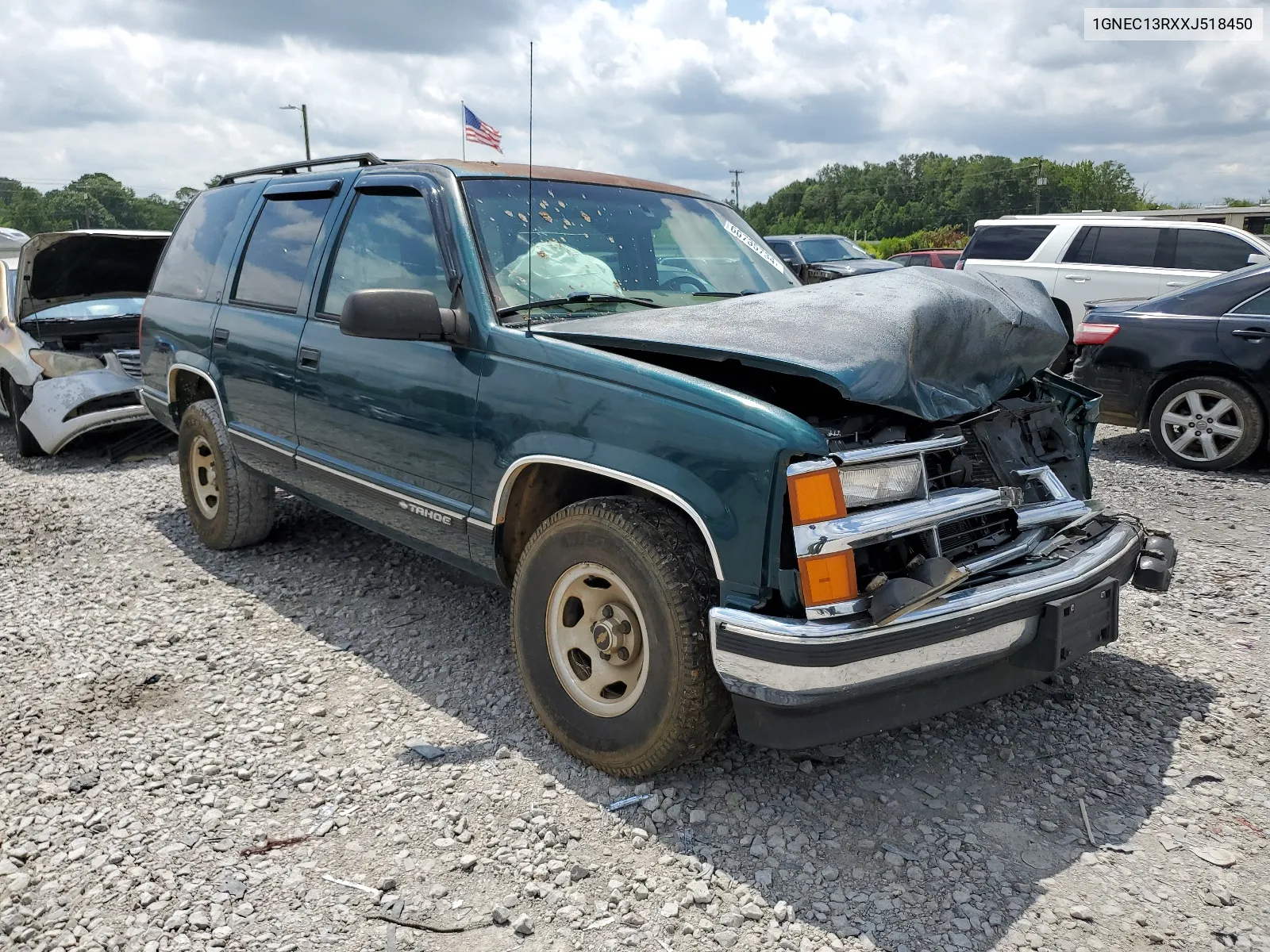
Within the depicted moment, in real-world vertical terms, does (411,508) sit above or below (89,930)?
above

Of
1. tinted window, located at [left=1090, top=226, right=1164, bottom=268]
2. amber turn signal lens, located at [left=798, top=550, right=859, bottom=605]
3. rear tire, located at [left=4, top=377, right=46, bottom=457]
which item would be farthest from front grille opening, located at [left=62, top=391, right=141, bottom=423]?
tinted window, located at [left=1090, top=226, right=1164, bottom=268]

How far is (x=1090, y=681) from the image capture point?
3.71 meters

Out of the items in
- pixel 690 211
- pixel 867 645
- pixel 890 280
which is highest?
pixel 690 211

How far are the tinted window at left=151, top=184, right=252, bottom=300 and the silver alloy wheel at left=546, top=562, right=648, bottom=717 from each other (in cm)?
311

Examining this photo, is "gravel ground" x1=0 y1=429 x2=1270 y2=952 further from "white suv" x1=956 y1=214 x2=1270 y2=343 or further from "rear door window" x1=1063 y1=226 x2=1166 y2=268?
"rear door window" x1=1063 y1=226 x2=1166 y2=268

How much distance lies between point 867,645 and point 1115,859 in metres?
0.97

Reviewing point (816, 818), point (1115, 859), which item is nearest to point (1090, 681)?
point (1115, 859)

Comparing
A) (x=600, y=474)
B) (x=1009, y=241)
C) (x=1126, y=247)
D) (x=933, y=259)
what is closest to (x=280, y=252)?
(x=600, y=474)

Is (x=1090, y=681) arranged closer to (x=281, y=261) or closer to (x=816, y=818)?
(x=816, y=818)

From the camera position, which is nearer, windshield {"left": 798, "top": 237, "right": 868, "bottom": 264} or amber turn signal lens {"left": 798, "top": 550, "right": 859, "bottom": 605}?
amber turn signal lens {"left": 798, "top": 550, "right": 859, "bottom": 605}

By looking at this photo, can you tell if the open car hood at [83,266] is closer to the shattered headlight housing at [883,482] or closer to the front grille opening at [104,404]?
the front grille opening at [104,404]

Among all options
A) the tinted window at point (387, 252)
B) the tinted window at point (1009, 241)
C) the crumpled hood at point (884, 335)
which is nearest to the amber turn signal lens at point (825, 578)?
the crumpled hood at point (884, 335)

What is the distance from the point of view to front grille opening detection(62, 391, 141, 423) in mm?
7222

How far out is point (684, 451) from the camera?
2.69m
